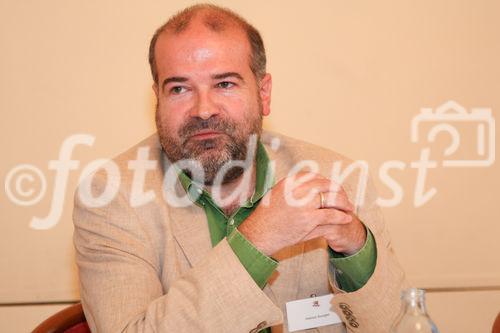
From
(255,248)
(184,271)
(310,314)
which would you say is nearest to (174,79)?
(184,271)

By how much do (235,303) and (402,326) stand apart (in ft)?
1.52

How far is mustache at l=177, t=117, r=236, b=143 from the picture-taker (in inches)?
88.2

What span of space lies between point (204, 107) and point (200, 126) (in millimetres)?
75

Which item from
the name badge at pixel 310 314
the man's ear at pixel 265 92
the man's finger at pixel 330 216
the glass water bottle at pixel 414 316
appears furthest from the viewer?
the man's ear at pixel 265 92

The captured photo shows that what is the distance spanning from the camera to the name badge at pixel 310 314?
216cm

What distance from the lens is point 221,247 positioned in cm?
175

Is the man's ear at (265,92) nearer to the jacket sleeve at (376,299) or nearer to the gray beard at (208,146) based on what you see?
the gray beard at (208,146)

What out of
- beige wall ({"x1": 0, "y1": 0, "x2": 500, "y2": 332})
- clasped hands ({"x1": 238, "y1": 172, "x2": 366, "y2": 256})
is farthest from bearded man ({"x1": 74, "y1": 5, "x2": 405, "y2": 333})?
beige wall ({"x1": 0, "y1": 0, "x2": 500, "y2": 332})

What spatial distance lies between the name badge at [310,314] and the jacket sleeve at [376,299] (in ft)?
0.59

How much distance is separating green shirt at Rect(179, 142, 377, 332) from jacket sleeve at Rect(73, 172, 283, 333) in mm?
44

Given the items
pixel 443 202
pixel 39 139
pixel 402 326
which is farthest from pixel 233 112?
pixel 443 202

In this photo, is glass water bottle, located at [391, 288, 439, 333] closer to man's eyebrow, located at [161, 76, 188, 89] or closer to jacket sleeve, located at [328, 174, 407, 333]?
jacket sleeve, located at [328, 174, 407, 333]

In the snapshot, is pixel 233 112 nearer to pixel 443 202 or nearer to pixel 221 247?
pixel 221 247

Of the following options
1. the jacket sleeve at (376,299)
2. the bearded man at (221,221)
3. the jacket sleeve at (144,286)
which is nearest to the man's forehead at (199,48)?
the bearded man at (221,221)
